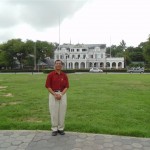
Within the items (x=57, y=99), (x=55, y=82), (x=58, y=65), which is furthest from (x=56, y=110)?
(x=58, y=65)

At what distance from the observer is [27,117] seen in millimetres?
8180

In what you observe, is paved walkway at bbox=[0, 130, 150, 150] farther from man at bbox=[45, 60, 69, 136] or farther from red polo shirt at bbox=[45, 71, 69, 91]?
red polo shirt at bbox=[45, 71, 69, 91]

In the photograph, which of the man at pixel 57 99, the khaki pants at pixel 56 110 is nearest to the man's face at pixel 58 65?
the man at pixel 57 99

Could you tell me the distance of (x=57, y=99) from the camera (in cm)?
605

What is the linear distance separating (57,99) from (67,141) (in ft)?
3.23

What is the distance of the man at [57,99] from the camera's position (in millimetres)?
6098

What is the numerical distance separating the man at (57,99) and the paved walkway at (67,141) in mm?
263

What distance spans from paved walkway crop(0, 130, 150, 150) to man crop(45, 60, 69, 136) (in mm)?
263

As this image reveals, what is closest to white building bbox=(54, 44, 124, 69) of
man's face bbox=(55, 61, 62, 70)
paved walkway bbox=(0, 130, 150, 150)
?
man's face bbox=(55, 61, 62, 70)

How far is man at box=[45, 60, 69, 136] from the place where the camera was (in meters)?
6.10

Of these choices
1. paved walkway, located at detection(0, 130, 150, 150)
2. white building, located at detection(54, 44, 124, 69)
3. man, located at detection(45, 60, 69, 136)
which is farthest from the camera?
white building, located at detection(54, 44, 124, 69)

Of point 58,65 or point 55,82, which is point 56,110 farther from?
point 58,65

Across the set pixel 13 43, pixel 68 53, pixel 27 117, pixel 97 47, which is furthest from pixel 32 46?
pixel 27 117

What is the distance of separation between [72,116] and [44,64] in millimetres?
89885
